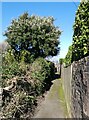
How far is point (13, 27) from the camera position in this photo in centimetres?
2406

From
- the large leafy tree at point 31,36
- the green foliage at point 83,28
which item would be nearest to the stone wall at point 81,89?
the green foliage at point 83,28

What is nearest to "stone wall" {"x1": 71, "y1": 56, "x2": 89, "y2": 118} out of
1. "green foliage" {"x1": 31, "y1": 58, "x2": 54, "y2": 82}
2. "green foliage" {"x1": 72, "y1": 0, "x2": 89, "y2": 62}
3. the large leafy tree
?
"green foliage" {"x1": 72, "y1": 0, "x2": 89, "y2": 62}

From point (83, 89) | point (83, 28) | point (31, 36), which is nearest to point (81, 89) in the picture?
point (83, 89)

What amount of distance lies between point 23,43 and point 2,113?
1662 cm

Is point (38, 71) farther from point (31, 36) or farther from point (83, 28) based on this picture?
point (31, 36)

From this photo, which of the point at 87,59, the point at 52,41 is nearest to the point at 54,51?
the point at 52,41

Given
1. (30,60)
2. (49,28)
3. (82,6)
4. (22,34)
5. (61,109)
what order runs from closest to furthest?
(82,6)
(61,109)
(30,60)
(22,34)
(49,28)

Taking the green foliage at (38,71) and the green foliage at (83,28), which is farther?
the green foliage at (38,71)

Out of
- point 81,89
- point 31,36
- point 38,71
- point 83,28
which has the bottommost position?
point 81,89

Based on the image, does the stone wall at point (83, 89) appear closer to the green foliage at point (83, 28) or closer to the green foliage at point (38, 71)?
the green foliage at point (83, 28)

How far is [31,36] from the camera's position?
22984 millimetres

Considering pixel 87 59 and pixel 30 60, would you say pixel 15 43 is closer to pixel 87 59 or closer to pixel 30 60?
pixel 30 60

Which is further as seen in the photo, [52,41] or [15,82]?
[52,41]

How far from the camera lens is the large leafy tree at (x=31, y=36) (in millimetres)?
23250
